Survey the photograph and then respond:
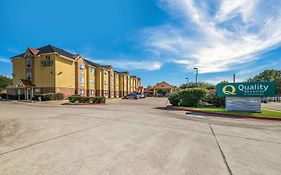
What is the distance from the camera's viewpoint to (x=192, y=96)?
736 inches

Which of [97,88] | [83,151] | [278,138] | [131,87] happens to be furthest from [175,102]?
[131,87]

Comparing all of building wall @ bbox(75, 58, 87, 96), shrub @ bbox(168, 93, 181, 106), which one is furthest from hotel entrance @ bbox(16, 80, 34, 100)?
shrub @ bbox(168, 93, 181, 106)

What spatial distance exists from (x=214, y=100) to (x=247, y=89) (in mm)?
4370

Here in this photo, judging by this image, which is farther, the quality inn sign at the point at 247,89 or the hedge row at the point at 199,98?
the hedge row at the point at 199,98

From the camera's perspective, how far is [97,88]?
43375 millimetres

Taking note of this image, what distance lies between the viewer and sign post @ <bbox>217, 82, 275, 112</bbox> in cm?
1451

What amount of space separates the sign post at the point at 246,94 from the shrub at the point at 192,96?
2522 mm

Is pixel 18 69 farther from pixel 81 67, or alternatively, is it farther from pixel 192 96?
pixel 192 96

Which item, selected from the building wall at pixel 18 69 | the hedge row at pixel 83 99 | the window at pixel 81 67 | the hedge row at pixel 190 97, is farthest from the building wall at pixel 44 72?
the hedge row at pixel 190 97

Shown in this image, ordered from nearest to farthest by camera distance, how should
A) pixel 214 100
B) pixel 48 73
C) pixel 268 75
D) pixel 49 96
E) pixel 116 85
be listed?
1. pixel 214 100
2. pixel 49 96
3. pixel 48 73
4. pixel 116 85
5. pixel 268 75

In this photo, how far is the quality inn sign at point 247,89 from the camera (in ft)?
47.4

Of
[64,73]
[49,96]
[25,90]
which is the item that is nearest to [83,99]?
[49,96]

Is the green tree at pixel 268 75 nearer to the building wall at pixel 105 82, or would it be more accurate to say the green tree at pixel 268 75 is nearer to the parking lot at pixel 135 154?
the building wall at pixel 105 82

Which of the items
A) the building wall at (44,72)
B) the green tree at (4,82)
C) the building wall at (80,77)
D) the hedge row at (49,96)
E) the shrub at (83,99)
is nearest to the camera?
the shrub at (83,99)
